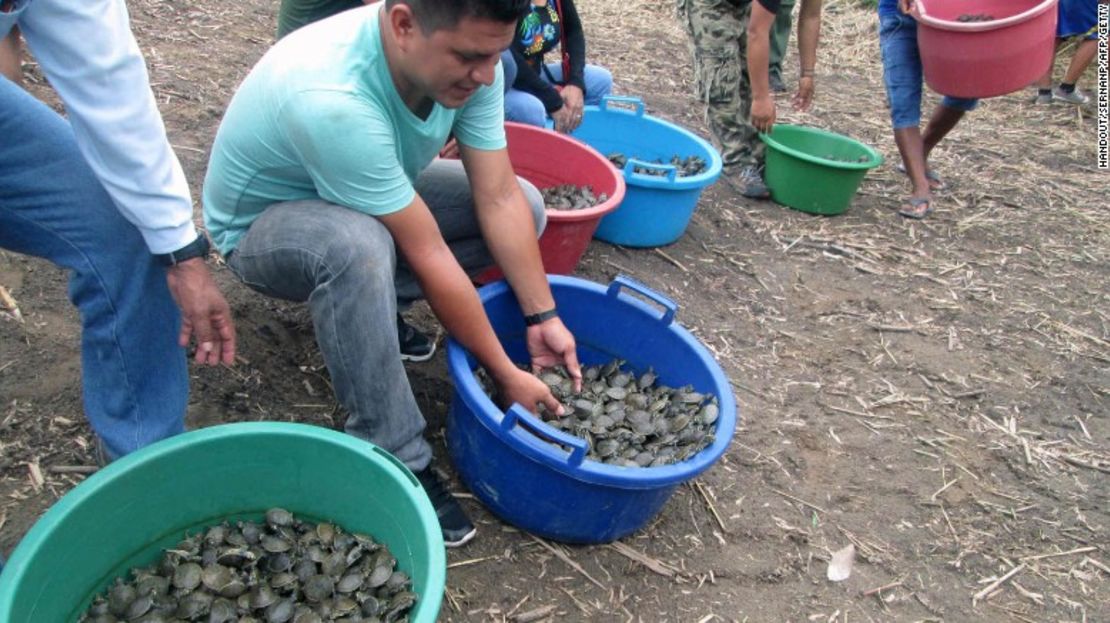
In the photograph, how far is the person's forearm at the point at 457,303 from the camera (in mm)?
1673

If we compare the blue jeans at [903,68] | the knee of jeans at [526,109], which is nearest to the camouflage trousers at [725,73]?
the blue jeans at [903,68]

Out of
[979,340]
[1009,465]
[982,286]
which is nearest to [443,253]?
[1009,465]

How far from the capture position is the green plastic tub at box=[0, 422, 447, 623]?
50.3 inches

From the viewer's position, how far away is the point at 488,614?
1.69m

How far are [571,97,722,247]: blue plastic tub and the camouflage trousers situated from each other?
441 millimetres

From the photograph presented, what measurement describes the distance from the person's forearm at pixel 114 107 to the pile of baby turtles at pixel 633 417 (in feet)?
2.80

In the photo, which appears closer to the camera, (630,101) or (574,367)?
(574,367)

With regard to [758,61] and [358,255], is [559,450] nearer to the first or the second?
[358,255]

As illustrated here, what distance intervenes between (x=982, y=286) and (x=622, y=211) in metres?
1.54

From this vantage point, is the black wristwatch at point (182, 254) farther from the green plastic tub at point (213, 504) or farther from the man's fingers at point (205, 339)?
the green plastic tub at point (213, 504)

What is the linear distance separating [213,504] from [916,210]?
11.2 ft

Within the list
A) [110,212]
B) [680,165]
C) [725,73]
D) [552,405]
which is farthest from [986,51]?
[110,212]

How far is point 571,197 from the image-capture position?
112 inches

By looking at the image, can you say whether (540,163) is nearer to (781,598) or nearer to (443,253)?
(443,253)
